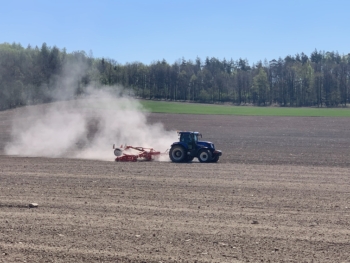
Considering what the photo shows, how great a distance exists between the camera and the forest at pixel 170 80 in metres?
44.5

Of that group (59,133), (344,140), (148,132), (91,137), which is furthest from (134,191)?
(344,140)

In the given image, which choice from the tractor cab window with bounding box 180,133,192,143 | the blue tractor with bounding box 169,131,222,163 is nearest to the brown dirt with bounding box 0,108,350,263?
the blue tractor with bounding box 169,131,222,163

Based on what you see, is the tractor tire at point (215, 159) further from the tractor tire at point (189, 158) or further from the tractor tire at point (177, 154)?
the tractor tire at point (177, 154)

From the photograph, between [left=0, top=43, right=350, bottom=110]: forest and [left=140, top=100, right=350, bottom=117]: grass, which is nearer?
[left=0, top=43, right=350, bottom=110]: forest

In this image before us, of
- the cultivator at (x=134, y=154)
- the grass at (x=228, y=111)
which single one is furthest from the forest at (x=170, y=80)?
the cultivator at (x=134, y=154)

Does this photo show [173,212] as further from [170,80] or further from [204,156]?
[170,80]

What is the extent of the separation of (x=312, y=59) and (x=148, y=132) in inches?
6698

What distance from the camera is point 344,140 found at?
141ft

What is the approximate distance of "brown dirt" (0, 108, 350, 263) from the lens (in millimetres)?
9664

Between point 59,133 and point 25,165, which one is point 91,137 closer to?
point 59,133

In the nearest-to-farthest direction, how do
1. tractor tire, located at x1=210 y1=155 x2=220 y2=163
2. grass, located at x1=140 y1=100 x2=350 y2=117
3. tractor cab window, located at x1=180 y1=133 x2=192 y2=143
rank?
1. tractor tire, located at x1=210 y1=155 x2=220 y2=163
2. tractor cab window, located at x1=180 y1=133 x2=192 y2=143
3. grass, located at x1=140 y1=100 x2=350 y2=117

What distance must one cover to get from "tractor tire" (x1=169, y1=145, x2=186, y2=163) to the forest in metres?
14.7

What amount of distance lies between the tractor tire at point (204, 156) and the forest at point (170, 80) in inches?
609

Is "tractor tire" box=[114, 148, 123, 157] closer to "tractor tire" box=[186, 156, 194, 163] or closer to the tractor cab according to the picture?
the tractor cab
